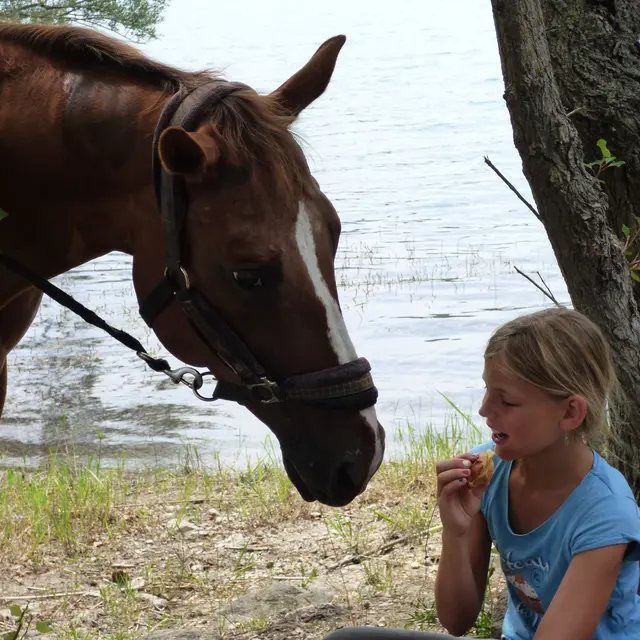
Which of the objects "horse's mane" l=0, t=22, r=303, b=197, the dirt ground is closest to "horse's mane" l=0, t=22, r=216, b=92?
"horse's mane" l=0, t=22, r=303, b=197

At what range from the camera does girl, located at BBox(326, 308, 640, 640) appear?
1.75m

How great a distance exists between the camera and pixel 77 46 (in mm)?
2363

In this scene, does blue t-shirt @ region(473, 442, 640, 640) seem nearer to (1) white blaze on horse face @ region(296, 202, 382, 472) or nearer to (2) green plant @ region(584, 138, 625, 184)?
(1) white blaze on horse face @ region(296, 202, 382, 472)

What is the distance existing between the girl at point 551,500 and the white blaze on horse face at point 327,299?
0.27 m

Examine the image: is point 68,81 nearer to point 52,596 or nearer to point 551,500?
point 551,500

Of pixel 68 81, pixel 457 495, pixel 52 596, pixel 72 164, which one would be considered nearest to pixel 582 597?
pixel 457 495

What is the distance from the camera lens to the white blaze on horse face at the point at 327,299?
6.89ft

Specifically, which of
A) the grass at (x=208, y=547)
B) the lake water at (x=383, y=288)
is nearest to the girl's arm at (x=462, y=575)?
the grass at (x=208, y=547)

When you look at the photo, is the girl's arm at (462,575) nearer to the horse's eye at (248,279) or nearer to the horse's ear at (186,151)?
the horse's eye at (248,279)

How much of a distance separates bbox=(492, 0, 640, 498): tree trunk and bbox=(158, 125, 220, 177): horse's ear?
2.91 ft

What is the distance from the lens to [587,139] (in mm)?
2963

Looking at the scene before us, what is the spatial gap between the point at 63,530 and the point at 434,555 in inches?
56.2

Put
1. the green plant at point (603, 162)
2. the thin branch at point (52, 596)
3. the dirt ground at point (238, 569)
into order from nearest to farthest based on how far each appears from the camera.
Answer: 1. the green plant at point (603, 162)
2. the dirt ground at point (238, 569)
3. the thin branch at point (52, 596)

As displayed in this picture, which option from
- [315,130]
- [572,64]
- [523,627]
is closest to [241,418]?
[572,64]
